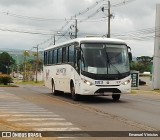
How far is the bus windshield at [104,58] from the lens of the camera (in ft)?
75.4

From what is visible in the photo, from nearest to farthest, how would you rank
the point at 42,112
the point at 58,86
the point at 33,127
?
the point at 33,127 → the point at 42,112 → the point at 58,86

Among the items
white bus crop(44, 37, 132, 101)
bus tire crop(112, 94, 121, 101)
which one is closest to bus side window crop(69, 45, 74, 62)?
white bus crop(44, 37, 132, 101)

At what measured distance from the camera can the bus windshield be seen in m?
23.0

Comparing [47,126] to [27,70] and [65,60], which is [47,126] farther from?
[27,70]

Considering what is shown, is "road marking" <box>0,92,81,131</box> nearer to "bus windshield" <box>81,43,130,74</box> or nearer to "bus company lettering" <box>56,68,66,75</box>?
"bus windshield" <box>81,43,130,74</box>

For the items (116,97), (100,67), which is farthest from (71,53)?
(116,97)

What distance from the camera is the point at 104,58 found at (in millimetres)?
23141

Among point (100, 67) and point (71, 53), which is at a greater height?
point (71, 53)

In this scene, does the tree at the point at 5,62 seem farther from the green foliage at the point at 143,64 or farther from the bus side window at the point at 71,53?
the bus side window at the point at 71,53

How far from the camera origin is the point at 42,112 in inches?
703

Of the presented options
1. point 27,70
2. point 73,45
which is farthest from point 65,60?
point 27,70

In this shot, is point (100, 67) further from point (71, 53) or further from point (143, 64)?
point (143, 64)

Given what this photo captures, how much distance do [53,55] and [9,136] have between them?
2023 cm

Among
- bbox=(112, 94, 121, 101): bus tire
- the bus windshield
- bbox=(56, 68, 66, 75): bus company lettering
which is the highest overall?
the bus windshield
